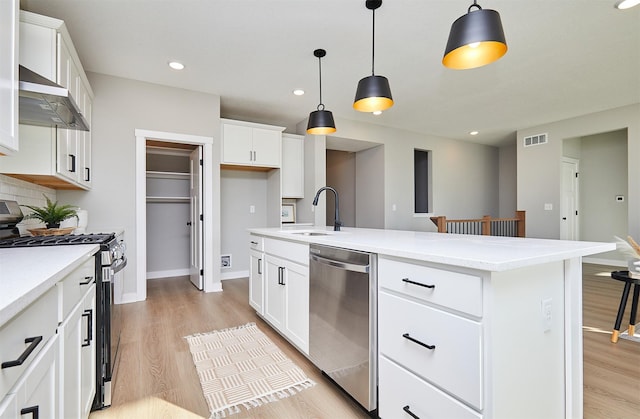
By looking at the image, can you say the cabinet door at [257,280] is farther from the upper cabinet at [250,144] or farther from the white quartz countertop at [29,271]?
the upper cabinet at [250,144]

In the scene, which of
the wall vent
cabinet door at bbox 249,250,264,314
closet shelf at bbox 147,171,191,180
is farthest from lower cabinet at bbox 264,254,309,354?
the wall vent

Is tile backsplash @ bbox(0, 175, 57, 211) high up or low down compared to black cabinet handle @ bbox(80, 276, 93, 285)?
up

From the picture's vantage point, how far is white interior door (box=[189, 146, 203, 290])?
4117 mm

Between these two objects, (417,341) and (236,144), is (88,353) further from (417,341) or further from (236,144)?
(236,144)

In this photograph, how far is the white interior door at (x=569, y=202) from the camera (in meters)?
5.77

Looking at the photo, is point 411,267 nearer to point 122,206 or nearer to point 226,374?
point 226,374

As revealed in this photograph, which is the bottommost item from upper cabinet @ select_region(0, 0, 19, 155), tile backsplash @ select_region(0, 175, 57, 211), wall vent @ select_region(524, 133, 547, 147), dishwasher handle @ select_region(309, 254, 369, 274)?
dishwasher handle @ select_region(309, 254, 369, 274)

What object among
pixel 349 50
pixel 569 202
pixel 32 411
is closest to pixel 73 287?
pixel 32 411

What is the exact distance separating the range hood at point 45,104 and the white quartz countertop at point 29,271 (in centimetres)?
75

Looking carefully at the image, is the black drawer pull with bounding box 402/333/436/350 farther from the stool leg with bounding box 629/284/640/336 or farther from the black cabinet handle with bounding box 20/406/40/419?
the stool leg with bounding box 629/284/640/336

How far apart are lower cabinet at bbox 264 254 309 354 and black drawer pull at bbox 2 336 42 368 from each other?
1.42 metres

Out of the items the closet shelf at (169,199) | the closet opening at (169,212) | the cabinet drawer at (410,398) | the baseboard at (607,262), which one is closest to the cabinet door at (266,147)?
the closet opening at (169,212)

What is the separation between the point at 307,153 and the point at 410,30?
2728mm

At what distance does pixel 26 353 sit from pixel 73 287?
1.74ft
